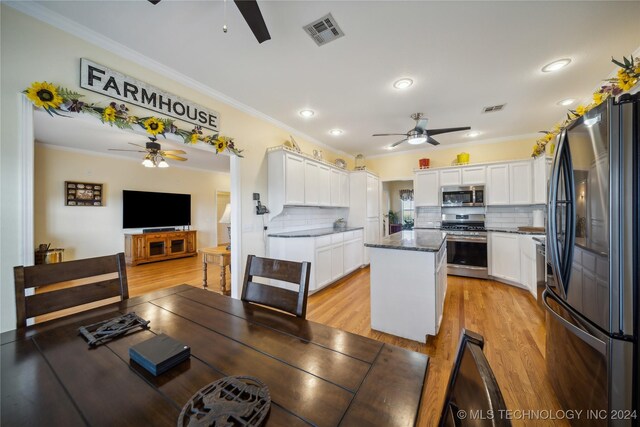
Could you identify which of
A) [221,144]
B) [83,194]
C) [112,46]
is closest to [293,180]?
[221,144]

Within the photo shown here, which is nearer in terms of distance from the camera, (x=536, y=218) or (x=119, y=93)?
(x=119, y=93)

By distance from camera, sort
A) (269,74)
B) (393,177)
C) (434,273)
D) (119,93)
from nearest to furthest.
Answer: (119,93), (434,273), (269,74), (393,177)

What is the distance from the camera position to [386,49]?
2.12 m

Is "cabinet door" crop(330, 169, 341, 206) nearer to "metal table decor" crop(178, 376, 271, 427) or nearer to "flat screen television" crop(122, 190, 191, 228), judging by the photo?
"metal table decor" crop(178, 376, 271, 427)

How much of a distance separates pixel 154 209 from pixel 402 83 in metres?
6.48

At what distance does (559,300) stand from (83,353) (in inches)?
94.7

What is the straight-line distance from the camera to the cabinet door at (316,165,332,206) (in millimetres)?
4301

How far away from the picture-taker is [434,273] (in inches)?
86.0

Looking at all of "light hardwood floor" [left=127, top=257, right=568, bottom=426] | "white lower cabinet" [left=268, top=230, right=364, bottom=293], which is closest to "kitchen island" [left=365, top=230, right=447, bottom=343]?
"light hardwood floor" [left=127, top=257, right=568, bottom=426]

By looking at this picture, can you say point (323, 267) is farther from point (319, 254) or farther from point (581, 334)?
point (581, 334)

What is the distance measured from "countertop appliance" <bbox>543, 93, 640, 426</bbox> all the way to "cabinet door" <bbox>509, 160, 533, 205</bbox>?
339 cm

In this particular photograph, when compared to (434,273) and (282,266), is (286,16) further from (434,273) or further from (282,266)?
(434,273)

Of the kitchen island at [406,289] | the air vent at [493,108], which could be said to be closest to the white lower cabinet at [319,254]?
the kitchen island at [406,289]

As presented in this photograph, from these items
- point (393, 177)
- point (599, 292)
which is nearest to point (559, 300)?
point (599, 292)
